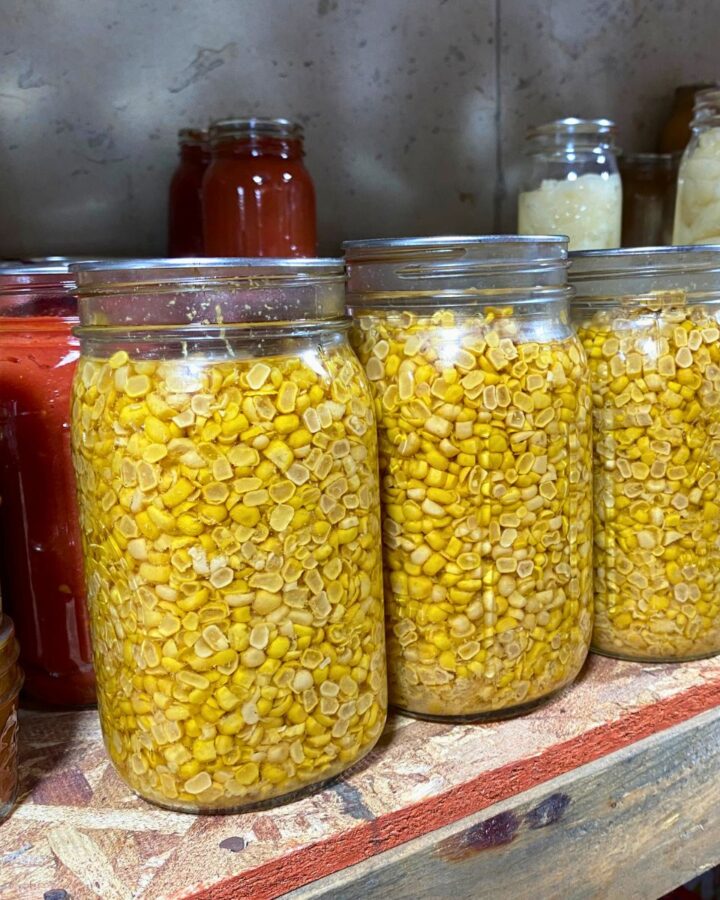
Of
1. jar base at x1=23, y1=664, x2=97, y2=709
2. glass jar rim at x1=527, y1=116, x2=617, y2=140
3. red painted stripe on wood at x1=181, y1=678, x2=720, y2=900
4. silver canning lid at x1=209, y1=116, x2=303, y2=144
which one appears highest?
silver canning lid at x1=209, y1=116, x2=303, y2=144

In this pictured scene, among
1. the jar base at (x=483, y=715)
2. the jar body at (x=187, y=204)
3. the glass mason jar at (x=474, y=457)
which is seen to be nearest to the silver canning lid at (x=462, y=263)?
the glass mason jar at (x=474, y=457)

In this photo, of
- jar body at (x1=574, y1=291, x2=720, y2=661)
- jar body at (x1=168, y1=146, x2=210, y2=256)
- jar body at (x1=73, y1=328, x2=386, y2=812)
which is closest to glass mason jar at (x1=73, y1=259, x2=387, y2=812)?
jar body at (x1=73, y1=328, x2=386, y2=812)

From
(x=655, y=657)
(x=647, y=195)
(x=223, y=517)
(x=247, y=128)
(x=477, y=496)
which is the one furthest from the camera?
(x=647, y=195)

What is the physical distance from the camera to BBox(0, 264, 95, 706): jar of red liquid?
0.67 m

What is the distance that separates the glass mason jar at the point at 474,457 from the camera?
0.64m

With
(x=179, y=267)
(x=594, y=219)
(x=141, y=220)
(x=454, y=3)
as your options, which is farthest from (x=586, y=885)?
(x=454, y=3)

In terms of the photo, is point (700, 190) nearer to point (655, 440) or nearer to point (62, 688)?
point (655, 440)

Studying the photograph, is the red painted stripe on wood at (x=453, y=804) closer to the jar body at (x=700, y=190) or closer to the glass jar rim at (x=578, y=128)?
the jar body at (x=700, y=190)

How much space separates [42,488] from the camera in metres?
0.69

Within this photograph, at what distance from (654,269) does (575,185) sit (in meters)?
0.32

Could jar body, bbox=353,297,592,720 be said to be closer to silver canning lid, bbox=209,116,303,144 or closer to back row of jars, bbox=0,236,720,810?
back row of jars, bbox=0,236,720,810

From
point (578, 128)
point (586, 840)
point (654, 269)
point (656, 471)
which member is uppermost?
point (578, 128)

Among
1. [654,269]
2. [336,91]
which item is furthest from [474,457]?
[336,91]

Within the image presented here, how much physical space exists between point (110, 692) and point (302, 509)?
0.19 meters
